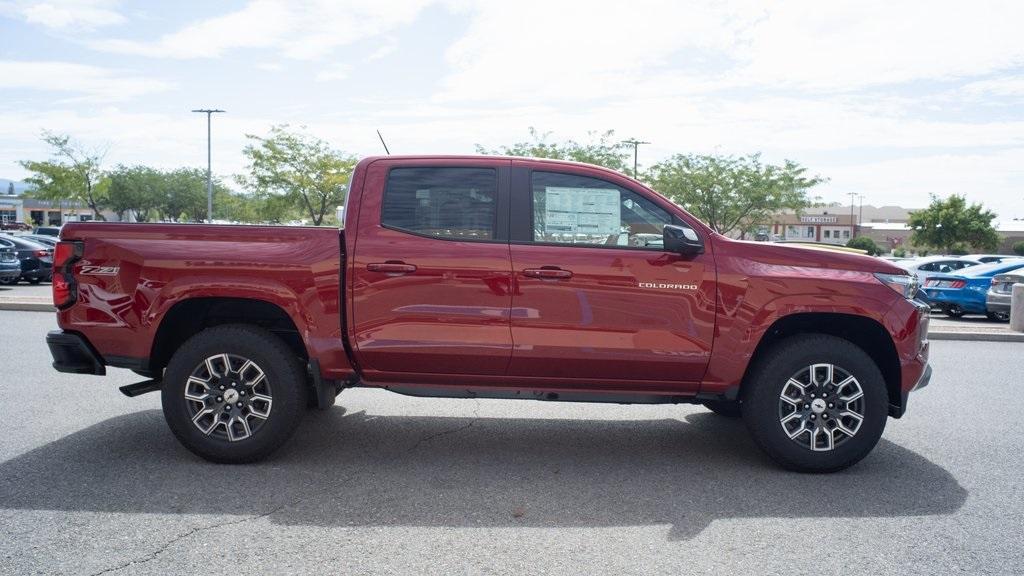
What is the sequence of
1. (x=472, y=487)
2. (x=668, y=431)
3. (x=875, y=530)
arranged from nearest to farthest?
(x=875, y=530) < (x=472, y=487) < (x=668, y=431)

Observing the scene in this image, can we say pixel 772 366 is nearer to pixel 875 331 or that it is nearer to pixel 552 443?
pixel 875 331

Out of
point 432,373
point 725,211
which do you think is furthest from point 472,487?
point 725,211

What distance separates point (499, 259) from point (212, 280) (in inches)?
71.4

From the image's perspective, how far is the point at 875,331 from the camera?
529cm

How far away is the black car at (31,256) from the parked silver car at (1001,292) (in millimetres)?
21956

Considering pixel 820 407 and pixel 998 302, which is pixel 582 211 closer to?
pixel 820 407

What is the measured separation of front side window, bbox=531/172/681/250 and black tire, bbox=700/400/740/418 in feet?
4.69

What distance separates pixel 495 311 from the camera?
16.3 ft

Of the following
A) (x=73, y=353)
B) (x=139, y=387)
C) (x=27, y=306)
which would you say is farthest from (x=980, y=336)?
(x=27, y=306)

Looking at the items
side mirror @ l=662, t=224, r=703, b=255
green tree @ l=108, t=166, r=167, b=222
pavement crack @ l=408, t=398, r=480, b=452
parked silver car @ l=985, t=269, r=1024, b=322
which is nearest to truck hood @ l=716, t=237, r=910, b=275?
side mirror @ l=662, t=224, r=703, b=255

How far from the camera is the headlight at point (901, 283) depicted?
5102 mm

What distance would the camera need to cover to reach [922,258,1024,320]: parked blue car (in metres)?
17.2

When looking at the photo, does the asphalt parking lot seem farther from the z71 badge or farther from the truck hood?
the truck hood

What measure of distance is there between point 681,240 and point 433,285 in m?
1.56
